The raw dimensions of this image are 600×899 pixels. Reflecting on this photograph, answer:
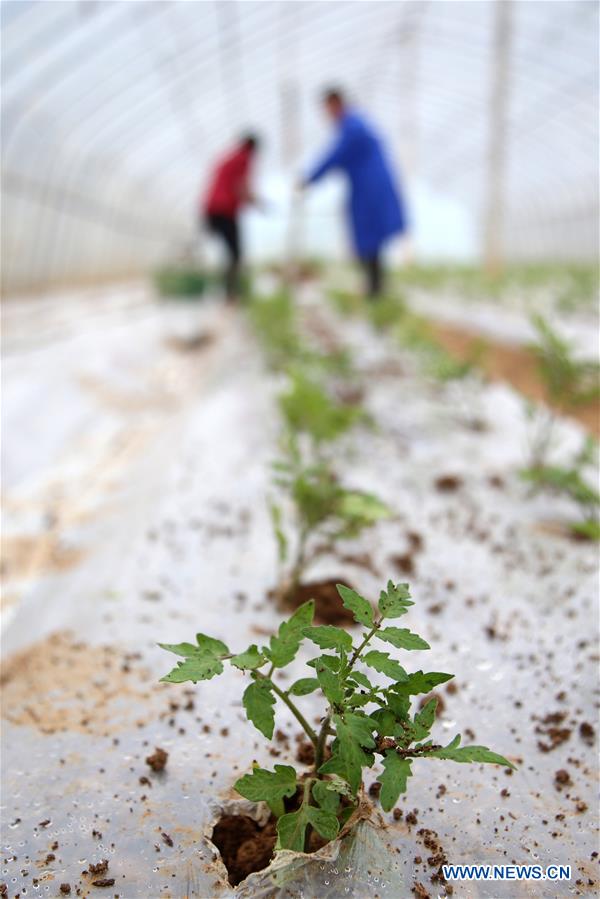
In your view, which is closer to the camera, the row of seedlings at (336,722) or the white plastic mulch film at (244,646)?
the row of seedlings at (336,722)

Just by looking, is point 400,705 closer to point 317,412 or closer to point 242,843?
point 242,843

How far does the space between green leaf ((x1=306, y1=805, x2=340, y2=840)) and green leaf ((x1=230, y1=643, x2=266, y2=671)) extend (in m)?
0.23

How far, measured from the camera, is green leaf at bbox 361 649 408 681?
1.06 metres

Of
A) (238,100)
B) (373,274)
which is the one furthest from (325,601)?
(238,100)

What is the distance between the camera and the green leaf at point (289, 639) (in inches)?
43.4

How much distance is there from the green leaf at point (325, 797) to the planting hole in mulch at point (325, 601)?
0.70 metres

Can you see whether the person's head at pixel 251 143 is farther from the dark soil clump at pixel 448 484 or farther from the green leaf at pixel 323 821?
the green leaf at pixel 323 821

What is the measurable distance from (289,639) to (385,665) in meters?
0.15

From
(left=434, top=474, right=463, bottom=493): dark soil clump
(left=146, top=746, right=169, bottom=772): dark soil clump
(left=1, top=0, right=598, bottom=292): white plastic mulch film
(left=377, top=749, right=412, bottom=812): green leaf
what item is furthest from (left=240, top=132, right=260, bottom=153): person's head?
(left=377, top=749, right=412, bottom=812): green leaf

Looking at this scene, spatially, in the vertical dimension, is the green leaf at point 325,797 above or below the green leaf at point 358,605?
below

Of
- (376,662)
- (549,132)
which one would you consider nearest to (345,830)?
(376,662)

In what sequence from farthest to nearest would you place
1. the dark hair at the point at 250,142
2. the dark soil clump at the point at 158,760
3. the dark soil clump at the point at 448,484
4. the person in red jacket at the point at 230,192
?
1. the person in red jacket at the point at 230,192
2. the dark hair at the point at 250,142
3. the dark soil clump at the point at 448,484
4. the dark soil clump at the point at 158,760

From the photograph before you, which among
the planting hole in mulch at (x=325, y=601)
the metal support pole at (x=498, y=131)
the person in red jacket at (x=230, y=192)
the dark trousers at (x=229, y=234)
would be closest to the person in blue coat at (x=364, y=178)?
the person in red jacket at (x=230, y=192)

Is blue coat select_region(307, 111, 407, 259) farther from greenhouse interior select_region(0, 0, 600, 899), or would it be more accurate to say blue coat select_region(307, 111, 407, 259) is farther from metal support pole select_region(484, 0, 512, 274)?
metal support pole select_region(484, 0, 512, 274)
